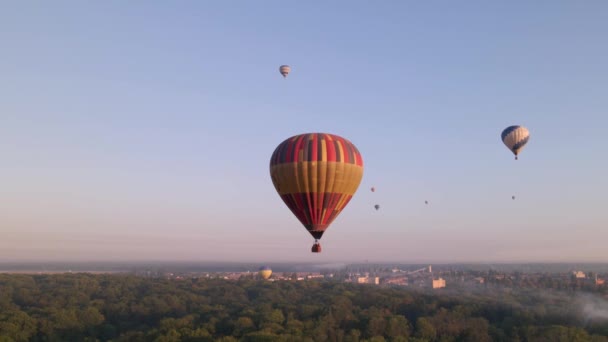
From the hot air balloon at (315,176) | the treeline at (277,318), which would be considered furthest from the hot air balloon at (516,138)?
the hot air balloon at (315,176)

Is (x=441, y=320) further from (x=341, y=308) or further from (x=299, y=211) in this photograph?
(x=299, y=211)

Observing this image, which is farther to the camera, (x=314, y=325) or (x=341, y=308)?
(x=341, y=308)

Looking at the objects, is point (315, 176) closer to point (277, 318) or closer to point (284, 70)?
point (284, 70)

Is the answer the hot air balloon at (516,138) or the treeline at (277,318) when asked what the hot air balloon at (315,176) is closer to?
the treeline at (277,318)

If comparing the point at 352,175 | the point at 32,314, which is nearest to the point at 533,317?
the point at 352,175

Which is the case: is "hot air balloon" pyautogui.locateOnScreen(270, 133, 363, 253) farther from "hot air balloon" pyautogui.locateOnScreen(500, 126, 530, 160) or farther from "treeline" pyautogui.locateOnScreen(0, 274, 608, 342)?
"hot air balloon" pyautogui.locateOnScreen(500, 126, 530, 160)

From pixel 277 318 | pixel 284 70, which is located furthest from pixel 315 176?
pixel 277 318

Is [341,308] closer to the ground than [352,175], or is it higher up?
closer to the ground
